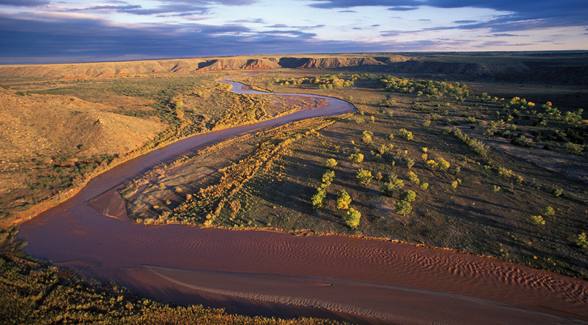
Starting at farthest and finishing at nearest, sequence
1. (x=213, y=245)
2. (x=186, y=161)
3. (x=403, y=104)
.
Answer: (x=403, y=104)
(x=186, y=161)
(x=213, y=245)

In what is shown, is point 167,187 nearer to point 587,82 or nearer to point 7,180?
point 7,180

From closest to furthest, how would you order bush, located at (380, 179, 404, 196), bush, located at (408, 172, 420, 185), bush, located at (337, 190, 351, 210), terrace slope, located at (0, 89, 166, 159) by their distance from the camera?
bush, located at (337, 190, 351, 210)
bush, located at (380, 179, 404, 196)
bush, located at (408, 172, 420, 185)
terrace slope, located at (0, 89, 166, 159)

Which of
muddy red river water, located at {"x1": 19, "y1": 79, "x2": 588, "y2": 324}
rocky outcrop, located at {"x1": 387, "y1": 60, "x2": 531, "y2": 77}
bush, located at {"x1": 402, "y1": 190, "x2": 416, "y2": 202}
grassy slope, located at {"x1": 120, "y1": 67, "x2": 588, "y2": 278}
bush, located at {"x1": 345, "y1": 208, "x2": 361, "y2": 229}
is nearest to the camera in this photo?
A: muddy red river water, located at {"x1": 19, "y1": 79, "x2": 588, "y2": 324}

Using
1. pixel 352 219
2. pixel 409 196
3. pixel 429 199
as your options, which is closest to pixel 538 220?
pixel 429 199

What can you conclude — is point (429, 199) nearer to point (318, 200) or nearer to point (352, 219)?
point (352, 219)

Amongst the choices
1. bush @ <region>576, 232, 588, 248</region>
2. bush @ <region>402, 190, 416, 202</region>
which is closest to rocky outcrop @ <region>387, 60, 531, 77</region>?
bush @ <region>576, 232, 588, 248</region>

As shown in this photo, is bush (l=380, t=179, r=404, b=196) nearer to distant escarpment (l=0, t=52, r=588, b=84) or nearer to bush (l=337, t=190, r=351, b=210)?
bush (l=337, t=190, r=351, b=210)

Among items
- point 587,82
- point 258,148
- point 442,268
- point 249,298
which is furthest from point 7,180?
point 587,82
